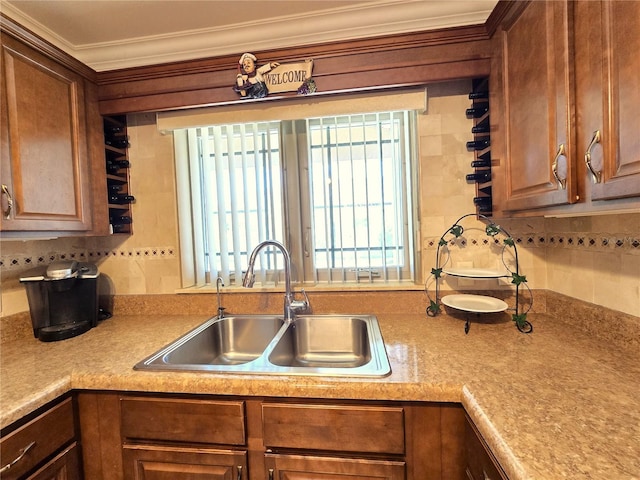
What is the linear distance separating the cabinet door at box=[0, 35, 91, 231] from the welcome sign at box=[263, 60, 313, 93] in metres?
0.83

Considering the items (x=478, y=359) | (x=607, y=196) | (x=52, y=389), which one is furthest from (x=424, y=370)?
(x=52, y=389)

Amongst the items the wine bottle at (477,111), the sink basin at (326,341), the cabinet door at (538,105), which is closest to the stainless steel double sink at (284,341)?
the sink basin at (326,341)

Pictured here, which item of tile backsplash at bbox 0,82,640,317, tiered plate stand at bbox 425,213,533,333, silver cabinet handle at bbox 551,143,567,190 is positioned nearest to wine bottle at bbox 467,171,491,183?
tile backsplash at bbox 0,82,640,317

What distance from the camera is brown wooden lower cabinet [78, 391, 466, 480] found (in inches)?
31.8

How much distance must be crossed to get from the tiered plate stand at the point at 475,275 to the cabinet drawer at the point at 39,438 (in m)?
1.35

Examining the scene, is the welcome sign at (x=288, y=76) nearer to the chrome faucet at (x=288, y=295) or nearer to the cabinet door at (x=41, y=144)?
the chrome faucet at (x=288, y=295)

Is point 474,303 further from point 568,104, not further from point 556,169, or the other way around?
point 568,104

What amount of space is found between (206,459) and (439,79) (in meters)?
1.57

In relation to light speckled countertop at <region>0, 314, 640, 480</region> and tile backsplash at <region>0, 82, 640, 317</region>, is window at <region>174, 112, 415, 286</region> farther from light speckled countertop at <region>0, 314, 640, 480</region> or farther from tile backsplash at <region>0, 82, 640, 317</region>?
light speckled countertop at <region>0, 314, 640, 480</region>

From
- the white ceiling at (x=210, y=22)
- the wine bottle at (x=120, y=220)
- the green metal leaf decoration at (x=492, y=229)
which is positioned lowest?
the green metal leaf decoration at (x=492, y=229)

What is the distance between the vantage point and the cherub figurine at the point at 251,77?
128cm

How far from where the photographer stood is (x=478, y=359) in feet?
2.97

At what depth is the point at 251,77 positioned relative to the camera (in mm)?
1291

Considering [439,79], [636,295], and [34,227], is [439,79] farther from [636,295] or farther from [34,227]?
[34,227]
